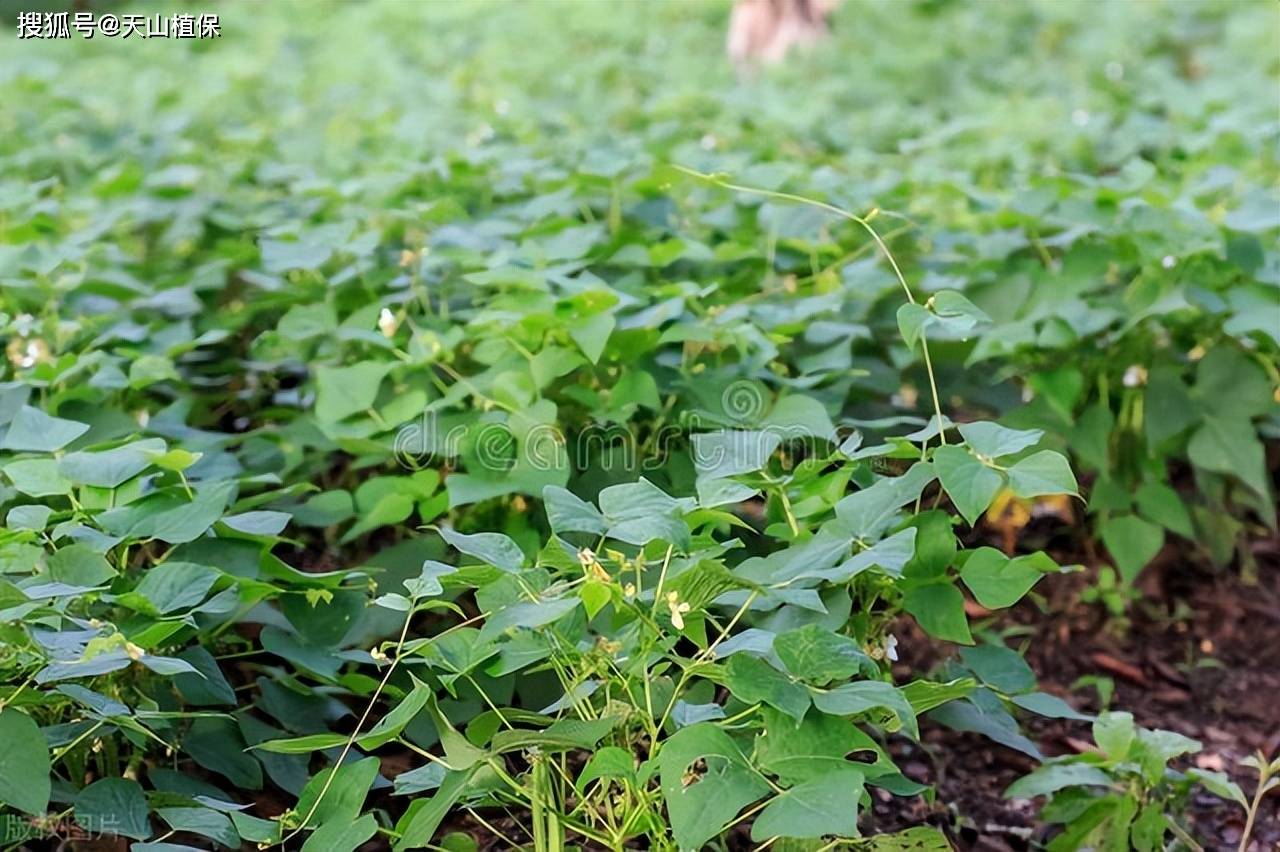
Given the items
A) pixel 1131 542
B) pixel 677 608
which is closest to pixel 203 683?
pixel 677 608

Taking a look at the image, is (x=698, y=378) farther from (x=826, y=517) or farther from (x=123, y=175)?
(x=123, y=175)

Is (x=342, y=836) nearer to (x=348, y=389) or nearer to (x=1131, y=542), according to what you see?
(x=348, y=389)

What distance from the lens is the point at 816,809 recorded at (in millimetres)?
1228

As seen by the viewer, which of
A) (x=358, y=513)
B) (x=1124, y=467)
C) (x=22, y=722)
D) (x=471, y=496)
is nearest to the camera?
(x=22, y=722)

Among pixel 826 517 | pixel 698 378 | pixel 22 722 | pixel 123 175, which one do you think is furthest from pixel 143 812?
pixel 123 175

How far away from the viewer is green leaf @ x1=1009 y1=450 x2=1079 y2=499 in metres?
1.40

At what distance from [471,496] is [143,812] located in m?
0.55

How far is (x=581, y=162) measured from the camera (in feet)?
9.41

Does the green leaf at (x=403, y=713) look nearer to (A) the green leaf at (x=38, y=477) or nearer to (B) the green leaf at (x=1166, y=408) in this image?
(A) the green leaf at (x=38, y=477)

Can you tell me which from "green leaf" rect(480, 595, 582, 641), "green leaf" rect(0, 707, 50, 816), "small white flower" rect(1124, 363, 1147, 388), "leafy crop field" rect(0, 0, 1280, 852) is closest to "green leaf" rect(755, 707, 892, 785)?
"leafy crop field" rect(0, 0, 1280, 852)

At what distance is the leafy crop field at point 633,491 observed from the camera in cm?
138

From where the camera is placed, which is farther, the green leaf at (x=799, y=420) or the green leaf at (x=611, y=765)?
the green leaf at (x=799, y=420)

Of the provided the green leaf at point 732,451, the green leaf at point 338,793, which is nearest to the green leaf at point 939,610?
the green leaf at point 732,451

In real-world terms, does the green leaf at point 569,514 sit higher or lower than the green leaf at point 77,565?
higher
